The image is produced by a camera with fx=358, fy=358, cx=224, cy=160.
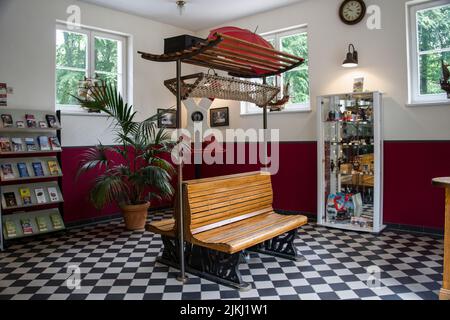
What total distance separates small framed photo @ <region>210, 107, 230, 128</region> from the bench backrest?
8.62 feet

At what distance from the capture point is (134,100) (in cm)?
605

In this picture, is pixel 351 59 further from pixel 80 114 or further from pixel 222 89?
pixel 80 114

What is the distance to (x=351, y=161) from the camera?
5.04 m

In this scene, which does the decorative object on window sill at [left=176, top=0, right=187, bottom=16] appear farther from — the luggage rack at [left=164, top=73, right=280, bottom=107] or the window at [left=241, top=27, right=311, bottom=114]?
the luggage rack at [left=164, top=73, right=280, bottom=107]

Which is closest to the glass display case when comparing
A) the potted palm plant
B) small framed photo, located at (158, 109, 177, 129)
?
the potted palm plant

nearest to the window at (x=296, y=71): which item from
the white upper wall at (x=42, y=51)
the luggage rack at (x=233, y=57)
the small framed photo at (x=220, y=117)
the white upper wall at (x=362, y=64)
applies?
the white upper wall at (x=362, y=64)

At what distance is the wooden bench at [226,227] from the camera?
10.2ft

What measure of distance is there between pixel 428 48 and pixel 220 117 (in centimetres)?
349

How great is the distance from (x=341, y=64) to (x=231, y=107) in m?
2.14

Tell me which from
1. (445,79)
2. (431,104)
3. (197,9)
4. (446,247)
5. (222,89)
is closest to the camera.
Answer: (446,247)

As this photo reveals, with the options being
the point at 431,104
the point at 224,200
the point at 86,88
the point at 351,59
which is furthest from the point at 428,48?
the point at 86,88

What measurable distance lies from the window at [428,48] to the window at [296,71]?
1484 mm

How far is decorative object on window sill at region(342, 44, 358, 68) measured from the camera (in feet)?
16.1
